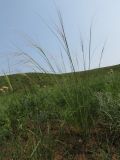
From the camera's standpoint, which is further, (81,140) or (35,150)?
(81,140)

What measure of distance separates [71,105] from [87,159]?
63 cm

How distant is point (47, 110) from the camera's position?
16.3 feet

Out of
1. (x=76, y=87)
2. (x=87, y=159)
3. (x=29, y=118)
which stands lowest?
(x=87, y=159)

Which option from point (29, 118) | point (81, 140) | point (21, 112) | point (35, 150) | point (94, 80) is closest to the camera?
point (35, 150)

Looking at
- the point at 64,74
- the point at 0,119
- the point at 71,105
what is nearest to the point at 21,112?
the point at 0,119

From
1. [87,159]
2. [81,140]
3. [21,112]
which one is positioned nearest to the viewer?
[87,159]

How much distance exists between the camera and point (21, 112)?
540cm

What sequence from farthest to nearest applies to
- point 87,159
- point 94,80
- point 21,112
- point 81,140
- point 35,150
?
point 94,80
point 21,112
point 81,140
point 87,159
point 35,150

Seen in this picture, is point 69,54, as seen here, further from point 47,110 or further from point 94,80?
point 94,80

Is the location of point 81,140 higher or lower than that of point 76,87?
lower

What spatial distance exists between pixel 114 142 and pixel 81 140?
0.31 m

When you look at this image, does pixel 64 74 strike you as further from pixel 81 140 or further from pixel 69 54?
pixel 81 140

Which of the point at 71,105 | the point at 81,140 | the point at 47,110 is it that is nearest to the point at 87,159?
the point at 81,140

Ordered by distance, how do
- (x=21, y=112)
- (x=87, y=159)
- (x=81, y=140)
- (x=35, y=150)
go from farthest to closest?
(x=21, y=112) < (x=81, y=140) < (x=87, y=159) < (x=35, y=150)
